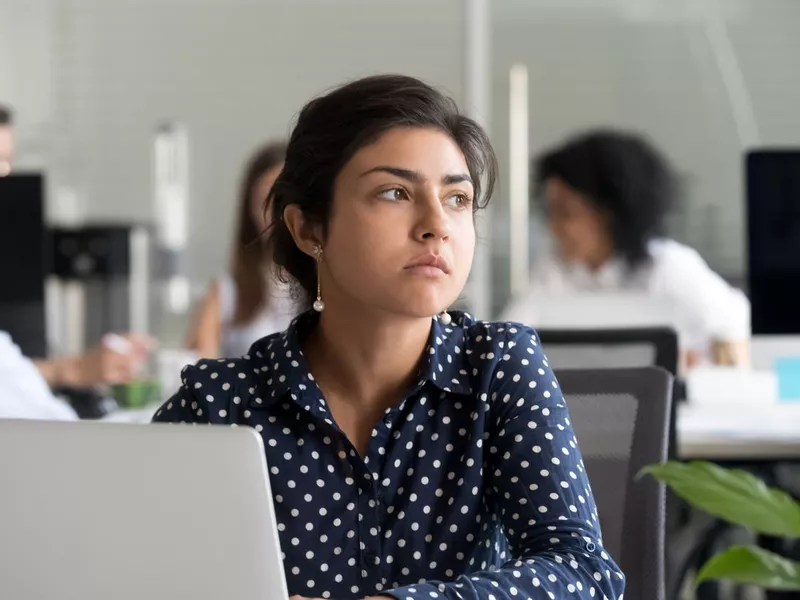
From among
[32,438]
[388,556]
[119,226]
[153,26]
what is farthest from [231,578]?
[153,26]

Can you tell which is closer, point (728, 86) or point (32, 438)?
point (32, 438)

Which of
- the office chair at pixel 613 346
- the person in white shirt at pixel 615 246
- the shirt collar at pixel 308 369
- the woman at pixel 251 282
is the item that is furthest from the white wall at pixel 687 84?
the shirt collar at pixel 308 369

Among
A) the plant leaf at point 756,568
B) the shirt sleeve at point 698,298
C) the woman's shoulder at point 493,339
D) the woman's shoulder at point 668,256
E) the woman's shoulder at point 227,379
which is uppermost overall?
the plant leaf at point 756,568

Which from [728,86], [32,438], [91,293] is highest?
[728,86]

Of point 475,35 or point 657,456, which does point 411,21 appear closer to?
point 475,35

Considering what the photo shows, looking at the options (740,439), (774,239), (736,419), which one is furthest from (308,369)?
(774,239)

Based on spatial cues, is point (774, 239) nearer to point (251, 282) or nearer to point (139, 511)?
point (251, 282)

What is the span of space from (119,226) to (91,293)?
38 centimetres

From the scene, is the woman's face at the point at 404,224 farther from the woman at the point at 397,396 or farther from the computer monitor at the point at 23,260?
the computer monitor at the point at 23,260

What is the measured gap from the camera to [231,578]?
3.03ft

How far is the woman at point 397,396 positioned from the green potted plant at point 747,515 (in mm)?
724

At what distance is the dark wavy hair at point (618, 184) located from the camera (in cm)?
443

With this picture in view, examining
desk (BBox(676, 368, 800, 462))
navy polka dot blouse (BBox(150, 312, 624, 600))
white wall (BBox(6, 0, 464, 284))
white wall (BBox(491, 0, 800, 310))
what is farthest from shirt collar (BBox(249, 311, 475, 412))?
white wall (BBox(6, 0, 464, 284))

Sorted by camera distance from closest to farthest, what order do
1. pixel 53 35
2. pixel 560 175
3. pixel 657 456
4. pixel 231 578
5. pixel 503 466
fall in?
pixel 231 578
pixel 503 466
pixel 657 456
pixel 560 175
pixel 53 35
